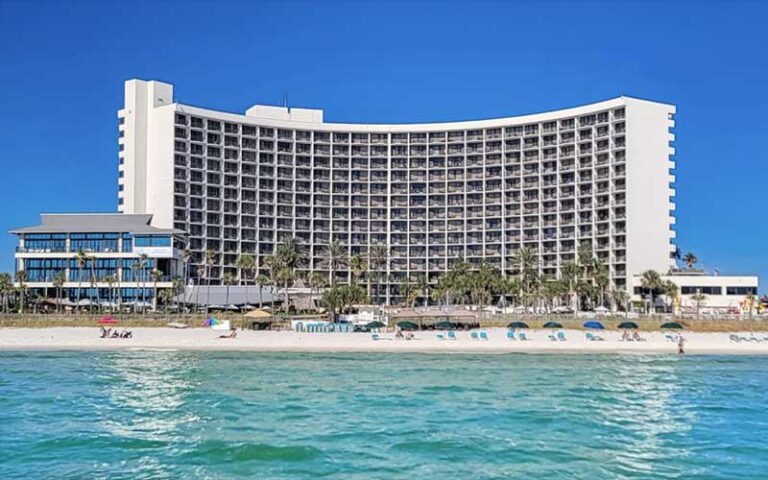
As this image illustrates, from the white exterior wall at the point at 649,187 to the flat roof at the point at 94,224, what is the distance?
6311cm

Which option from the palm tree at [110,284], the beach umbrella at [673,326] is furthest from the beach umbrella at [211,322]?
the beach umbrella at [673,326]

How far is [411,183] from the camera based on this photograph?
133 m

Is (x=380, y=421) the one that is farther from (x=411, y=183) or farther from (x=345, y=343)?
(x=411, y=183)

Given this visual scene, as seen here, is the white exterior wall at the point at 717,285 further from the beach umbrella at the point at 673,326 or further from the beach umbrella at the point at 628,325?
the beach umbrella at the point at 628,325

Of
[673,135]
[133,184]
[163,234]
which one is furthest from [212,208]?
[673,135]

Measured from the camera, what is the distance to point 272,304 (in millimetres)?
97312

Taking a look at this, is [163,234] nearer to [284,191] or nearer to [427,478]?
[284,191]

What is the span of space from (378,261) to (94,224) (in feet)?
146

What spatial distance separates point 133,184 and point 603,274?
6997cm

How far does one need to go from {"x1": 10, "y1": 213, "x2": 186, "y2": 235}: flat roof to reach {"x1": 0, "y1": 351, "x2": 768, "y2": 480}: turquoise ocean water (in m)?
51.1

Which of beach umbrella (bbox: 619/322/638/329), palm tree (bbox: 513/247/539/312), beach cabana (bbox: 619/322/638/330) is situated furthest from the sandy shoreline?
palm tree (bbox: 513/247/539/312)

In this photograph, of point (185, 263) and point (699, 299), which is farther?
point (185, 263)

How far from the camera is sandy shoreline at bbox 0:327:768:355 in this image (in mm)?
65312

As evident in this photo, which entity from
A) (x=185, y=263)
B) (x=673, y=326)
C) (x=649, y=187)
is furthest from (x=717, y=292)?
(x=185, y=263)
